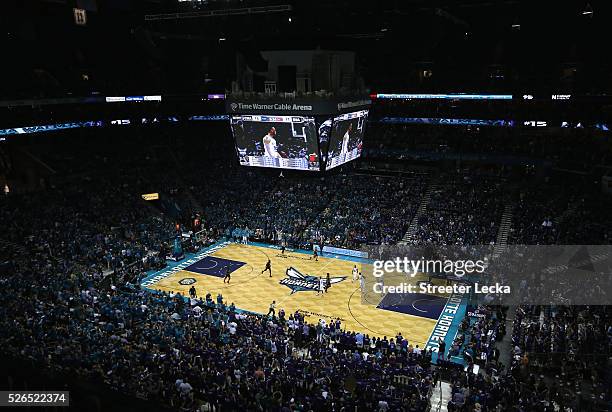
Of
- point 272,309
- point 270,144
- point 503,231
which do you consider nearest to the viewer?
point 272,309

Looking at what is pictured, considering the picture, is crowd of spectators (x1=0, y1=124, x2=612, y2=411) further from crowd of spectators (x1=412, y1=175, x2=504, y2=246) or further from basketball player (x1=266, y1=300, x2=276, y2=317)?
basketball player (x1=266, y1=300, x2=276, y2=317)

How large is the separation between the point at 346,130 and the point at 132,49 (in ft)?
79.0

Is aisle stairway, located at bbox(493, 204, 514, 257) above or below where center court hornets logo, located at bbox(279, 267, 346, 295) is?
above

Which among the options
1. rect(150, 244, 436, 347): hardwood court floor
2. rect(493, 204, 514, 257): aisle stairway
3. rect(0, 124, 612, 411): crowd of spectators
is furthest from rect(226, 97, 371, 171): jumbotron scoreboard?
rect(493, 204, 514, 257): aisle stairway

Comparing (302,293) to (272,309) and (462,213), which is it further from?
(462,213)

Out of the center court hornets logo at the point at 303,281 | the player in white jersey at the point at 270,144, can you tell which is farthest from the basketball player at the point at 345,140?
the center court hornets logo at the point at 303,281

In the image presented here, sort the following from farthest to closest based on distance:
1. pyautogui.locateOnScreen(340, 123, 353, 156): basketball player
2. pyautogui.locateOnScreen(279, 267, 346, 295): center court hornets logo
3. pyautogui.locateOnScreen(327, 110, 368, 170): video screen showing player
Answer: pyautogui.locateOnScreen(340, 123, 353, 156): basketball player < pyautogui.locateOnScreen(279, 267, 346, 295): center court hornets logo < pyautogui.locateOnScreen(327, 110, 368, 170): video screen showing player

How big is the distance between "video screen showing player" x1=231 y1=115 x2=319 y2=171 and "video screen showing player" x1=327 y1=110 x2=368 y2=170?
1103 mm

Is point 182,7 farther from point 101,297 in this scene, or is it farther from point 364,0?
point 101,297

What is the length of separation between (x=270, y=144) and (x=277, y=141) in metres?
0.49

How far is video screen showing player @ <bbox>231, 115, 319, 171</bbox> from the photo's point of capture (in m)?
24.0

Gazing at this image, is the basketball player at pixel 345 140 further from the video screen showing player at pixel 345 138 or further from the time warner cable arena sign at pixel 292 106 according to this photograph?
the time warner cable arena sign at pixel 292 106

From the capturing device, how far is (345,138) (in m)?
25.9

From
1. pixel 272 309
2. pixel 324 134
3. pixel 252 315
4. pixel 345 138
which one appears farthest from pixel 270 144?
pixel 252 315
